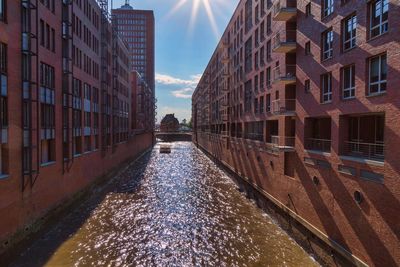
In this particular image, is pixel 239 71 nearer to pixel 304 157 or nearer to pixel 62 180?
pixel 304 157

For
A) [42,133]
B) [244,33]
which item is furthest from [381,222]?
[244,33]

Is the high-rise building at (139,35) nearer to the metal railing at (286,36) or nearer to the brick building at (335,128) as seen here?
the brick building at (335,128)

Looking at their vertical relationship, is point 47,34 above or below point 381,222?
above

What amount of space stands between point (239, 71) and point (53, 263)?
30982 millimetres

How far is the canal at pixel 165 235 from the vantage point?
14.6 meters

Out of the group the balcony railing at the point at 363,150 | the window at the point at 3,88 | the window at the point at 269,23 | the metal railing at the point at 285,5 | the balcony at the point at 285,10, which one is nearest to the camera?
the balcony railing at the point at 363,150

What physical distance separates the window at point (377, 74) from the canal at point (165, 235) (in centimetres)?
842

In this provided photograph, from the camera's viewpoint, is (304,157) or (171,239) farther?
(304,157)

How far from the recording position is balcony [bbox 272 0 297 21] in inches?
814

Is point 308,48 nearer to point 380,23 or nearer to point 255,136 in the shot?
point 380,23

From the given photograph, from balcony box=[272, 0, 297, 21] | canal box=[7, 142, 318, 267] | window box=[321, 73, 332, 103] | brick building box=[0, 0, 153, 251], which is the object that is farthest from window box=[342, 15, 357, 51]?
brick building box=[0, 0, 153, 251]

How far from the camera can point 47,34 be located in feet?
67.6

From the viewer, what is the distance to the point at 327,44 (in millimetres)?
17016

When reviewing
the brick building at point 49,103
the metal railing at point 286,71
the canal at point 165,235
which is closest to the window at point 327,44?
the metal railing at point 286,71
